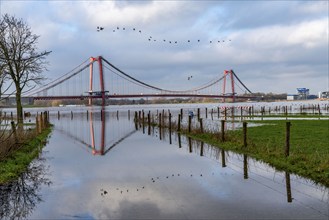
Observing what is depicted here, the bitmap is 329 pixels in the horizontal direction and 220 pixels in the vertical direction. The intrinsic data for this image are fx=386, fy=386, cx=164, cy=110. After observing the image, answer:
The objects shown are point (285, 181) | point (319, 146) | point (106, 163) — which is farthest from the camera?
point (319, 146)

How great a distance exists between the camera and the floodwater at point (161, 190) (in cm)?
891

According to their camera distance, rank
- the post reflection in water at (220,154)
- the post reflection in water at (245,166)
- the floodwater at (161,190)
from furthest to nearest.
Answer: the post reflection in water at (245,166)
the post reflection in water at (220,154)
the floodwater at (161,190)

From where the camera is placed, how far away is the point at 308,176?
41.7 feet

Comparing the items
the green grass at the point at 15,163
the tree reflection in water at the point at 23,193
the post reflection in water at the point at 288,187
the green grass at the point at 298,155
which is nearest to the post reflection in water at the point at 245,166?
the green grass at the point at 298,155

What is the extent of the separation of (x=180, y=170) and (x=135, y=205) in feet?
17.5

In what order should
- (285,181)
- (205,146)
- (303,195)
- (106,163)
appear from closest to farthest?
1. (303,195)
2. (285,181)
3. (106,163)
4. (205,146)

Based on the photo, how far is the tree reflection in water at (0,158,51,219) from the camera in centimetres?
945

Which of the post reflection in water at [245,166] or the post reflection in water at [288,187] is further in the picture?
the post reflection in water at [245,166]

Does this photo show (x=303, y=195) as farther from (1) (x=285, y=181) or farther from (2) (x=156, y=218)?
→ (2) (x=156, y=218)

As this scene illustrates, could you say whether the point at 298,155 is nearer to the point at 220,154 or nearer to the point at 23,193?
the point at 220,154

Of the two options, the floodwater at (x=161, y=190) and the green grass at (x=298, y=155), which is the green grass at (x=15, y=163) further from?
the green grass at (x=298, y=155)

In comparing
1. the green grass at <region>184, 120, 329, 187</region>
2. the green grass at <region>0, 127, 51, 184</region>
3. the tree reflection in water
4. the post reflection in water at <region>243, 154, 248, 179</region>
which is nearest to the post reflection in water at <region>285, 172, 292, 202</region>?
the green grass at <region>184, 120, 329, 187</region>

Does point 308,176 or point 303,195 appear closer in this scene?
point 303,195

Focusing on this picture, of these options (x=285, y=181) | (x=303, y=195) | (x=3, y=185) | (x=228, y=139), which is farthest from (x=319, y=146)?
(x=3, y=185)
